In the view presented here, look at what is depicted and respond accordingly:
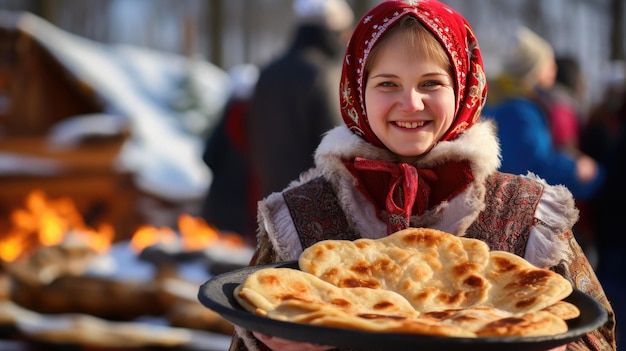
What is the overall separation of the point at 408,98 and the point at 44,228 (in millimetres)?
5143

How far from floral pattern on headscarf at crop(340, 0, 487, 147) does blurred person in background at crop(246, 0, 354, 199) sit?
2.71 metres

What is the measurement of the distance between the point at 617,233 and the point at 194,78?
6669mm

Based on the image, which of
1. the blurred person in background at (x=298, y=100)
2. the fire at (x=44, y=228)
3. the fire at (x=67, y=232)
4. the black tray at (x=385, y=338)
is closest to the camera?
the black tray at (x=385, y=338)

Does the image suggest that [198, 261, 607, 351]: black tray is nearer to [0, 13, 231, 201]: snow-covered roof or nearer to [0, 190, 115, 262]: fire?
[0, 190, 115, 262]: fire

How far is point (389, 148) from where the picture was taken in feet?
6.82

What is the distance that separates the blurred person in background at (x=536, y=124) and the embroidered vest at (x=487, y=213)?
2.02 meters

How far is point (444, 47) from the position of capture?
2018mm

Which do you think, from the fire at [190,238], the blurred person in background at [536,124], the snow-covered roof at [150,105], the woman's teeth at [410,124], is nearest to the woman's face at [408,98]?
the woman's teeth at [410,124]

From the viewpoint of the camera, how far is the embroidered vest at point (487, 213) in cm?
202

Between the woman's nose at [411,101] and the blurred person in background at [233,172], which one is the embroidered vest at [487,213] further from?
the blurred person in background at [233,172]

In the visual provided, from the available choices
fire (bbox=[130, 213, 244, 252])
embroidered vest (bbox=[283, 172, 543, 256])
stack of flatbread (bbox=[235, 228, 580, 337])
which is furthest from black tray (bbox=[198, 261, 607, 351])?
fire (bbox=[130, 213, 244, 252])

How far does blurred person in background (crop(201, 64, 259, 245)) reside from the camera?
5711 mm

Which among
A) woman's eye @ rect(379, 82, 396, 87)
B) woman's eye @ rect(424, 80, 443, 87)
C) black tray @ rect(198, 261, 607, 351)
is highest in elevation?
woman's eye @ rect(379, 82, 396, 87)

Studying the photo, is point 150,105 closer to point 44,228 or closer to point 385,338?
point 44,228
